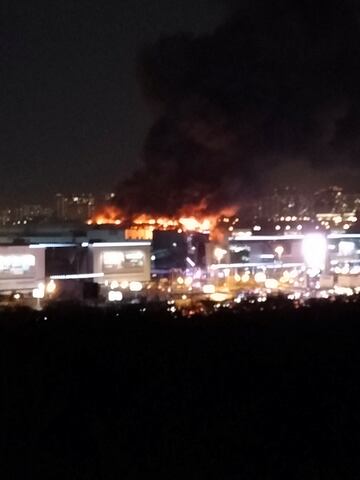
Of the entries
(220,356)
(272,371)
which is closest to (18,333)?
(220,356)

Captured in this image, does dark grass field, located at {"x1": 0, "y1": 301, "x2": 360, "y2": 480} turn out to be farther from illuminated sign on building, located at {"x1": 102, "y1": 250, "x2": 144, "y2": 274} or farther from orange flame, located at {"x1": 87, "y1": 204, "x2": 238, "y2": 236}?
orange flame, located at {"x1": 87, "y1": 204, "x2": 238, "y2": 236}

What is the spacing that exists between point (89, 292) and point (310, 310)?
3.92 meters

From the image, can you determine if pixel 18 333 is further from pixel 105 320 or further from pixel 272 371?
pixel 272 371

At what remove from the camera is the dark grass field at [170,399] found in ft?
12.3

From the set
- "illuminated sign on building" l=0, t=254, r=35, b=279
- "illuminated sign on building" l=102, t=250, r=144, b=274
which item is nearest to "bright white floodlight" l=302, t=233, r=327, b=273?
"illuminated sign on building" l=102, t=250, r=144, b=274

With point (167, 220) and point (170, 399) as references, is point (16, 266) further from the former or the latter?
point (167, 220)

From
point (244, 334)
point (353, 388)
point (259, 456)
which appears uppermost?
point (244, 334)

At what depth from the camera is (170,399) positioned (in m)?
4.04

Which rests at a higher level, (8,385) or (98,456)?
(8,385)

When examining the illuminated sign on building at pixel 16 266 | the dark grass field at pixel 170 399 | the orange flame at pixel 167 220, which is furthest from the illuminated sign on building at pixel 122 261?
the dark grass field at pixel 170 399

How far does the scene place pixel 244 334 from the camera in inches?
183

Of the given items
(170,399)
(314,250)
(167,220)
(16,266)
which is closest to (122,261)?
(16,266)

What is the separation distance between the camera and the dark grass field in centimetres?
374

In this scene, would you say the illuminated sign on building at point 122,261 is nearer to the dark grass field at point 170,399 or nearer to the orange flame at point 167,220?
the orange flame at point 167,220
